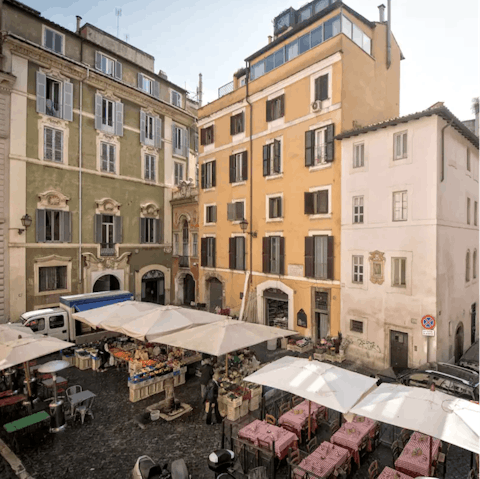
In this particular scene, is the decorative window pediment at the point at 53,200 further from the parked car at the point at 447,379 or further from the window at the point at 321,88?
the parked car at the point at 447,379

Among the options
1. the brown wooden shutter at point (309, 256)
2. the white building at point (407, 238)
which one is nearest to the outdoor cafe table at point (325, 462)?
the white building at point (407, 238)

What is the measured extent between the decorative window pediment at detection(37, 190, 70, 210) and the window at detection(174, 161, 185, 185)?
9522mm

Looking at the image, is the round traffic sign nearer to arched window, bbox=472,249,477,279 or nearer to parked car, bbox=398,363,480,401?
parked car, bbox=398,363,480,401

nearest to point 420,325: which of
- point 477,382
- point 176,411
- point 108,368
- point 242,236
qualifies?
point 477,382

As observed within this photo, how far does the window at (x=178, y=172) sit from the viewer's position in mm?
29766

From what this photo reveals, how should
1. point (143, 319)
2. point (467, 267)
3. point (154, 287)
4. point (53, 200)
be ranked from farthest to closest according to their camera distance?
1. point (154, 287)
2. point (53, 200)
3. point (467, 267)
4. point (143, 319)

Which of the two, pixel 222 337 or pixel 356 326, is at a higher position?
pixel 222 337

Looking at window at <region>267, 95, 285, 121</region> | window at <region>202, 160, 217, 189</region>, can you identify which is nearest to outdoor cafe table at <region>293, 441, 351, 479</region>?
window at <region>267, 95, 285, 121</region>

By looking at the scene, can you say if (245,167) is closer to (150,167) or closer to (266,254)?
(266,254)

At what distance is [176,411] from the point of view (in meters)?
11.0

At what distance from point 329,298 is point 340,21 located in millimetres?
14854

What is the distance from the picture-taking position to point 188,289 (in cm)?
2992

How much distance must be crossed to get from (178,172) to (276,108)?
1200cm

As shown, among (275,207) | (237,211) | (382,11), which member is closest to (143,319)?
(275,207)
